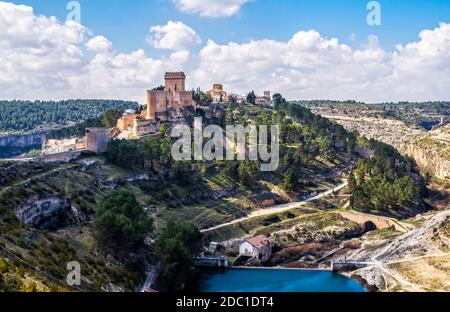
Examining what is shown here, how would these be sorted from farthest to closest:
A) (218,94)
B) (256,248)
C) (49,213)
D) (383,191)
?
(218,94) → (383,191) → (256,248) → (49,213)

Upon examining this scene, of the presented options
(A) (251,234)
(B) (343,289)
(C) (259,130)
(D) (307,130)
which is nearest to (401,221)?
(A) (251,234)

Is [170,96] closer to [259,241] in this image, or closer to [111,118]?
[111,118]

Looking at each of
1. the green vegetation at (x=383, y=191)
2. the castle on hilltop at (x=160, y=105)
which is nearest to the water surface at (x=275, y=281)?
the green vegetation at (x=383, y=191)

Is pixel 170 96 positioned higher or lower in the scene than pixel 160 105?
higher

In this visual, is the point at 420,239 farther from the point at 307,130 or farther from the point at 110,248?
the point at 307,130

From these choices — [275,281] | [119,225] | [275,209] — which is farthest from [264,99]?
[119,225]
